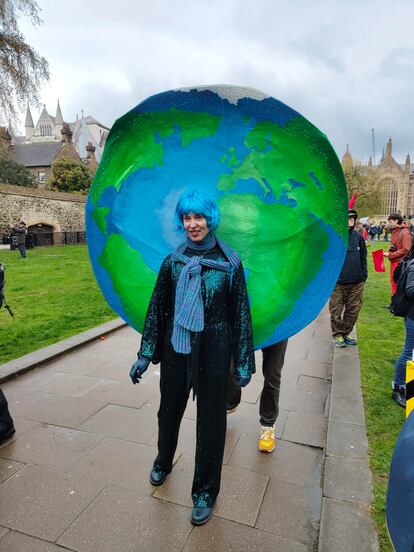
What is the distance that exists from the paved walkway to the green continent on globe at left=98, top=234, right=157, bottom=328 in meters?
1.25

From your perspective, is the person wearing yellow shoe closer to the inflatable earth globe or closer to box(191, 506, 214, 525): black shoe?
the inflatable earth globe

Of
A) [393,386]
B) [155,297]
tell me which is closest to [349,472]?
[393,386]

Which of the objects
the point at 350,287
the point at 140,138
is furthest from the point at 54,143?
the point at 140,138

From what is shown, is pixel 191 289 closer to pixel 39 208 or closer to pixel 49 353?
pixel 49 353

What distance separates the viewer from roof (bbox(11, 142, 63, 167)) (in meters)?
56.1

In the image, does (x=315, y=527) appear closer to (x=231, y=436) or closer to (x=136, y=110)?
(x=231, y=436)

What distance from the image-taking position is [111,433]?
3.41 m

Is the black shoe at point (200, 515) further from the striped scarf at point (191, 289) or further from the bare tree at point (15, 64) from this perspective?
the bare tree at point (15, 64)

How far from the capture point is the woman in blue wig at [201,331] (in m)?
2.19

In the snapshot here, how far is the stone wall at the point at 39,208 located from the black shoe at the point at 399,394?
2696 centimetres

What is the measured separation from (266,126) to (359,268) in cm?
386

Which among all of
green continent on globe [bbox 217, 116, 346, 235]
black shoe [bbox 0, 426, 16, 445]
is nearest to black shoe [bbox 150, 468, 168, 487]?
black shoe [bbox 0, 426, 16, 445]

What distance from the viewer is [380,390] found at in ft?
14.2

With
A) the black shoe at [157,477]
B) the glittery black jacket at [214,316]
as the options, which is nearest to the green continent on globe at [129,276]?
the glittery black jacket at [214,316]
